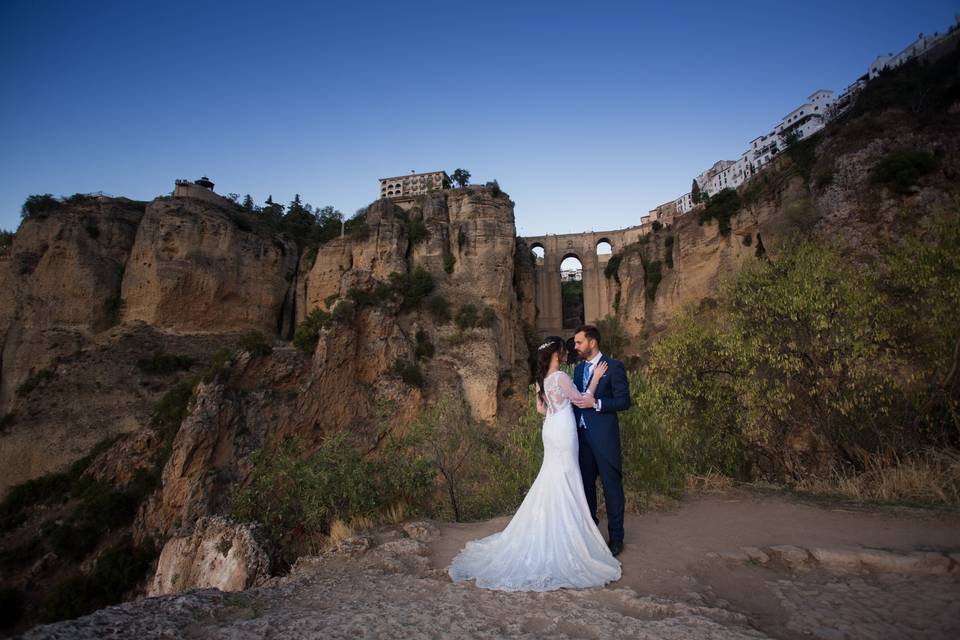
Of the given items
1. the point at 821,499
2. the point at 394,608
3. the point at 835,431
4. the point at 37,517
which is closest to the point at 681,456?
the point at 821,499

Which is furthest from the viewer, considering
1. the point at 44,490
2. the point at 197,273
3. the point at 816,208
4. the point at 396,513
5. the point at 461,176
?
the point at 461,176

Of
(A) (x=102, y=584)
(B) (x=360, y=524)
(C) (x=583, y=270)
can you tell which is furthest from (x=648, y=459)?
(C) (x=583, y=270)

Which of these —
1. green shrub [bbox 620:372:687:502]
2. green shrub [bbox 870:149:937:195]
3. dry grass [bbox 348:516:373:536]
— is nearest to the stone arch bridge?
green shrub [bbox 870:149:937:195]

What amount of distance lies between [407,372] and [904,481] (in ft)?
62.1

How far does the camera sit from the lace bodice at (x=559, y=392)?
4.06 m

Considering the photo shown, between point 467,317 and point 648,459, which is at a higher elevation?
point 467,317

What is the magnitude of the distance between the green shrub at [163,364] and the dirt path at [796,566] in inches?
939

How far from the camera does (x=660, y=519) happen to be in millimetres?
5145

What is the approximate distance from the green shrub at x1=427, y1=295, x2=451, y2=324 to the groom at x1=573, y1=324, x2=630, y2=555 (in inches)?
857

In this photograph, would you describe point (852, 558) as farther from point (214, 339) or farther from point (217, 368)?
point (214, 339)

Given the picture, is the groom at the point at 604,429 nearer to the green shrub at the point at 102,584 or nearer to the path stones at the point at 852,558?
the path stones at the point at 852,558

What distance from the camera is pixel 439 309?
26141mm

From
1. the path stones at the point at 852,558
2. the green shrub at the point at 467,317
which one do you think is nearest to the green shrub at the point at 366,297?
the green shrub at the point at 467,317

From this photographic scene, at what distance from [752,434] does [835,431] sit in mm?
1075
